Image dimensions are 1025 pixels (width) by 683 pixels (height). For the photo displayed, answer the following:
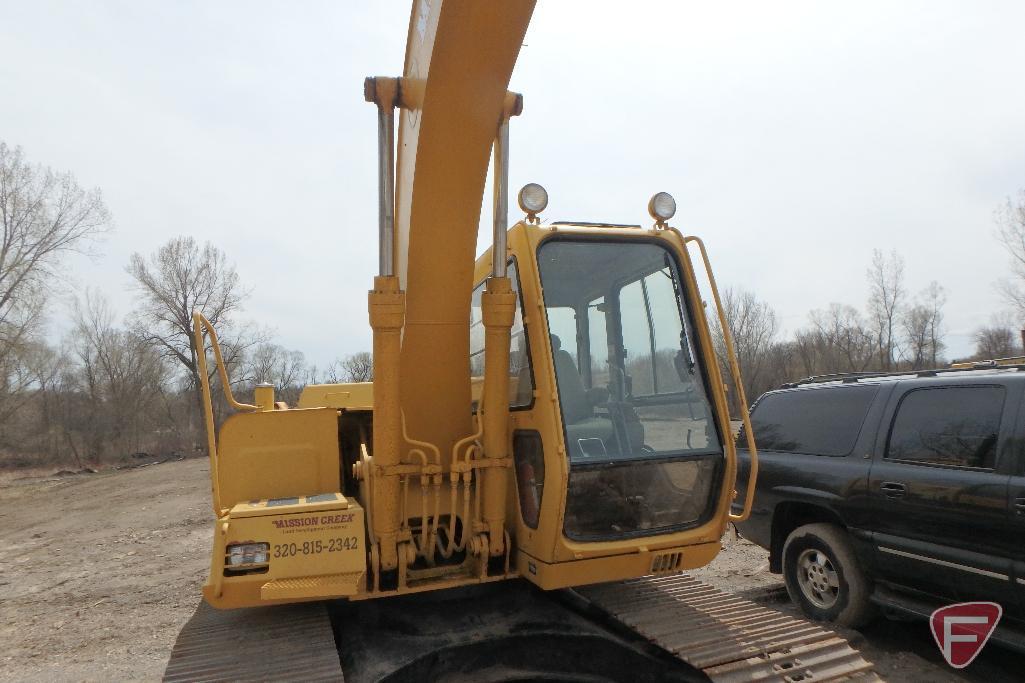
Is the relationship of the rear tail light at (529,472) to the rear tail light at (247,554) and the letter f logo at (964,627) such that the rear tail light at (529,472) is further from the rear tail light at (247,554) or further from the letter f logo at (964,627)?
the letter f logo at (964,627)

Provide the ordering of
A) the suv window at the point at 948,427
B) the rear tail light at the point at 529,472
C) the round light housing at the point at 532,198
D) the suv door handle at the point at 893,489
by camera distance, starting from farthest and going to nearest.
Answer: the suv door handle at the point at 893,489, the suv window at the point at 948,427, the round light housing at the point at 532,198, the rear tail light at the point at 529,472

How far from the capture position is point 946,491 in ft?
14.6

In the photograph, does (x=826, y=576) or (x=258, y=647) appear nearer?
(x=258, y=647)


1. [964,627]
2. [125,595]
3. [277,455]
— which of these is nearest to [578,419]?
[277,455]

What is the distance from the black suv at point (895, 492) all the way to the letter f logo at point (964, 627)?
0.21ft

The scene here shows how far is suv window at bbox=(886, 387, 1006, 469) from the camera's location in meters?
4.39

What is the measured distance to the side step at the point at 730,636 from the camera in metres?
2.98

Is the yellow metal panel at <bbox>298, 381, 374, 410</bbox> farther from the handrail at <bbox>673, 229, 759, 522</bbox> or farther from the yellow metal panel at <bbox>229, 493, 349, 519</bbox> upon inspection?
the handrail at <bbox>673, 229, 759, 522</bbox>

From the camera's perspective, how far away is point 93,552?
34.2 feet

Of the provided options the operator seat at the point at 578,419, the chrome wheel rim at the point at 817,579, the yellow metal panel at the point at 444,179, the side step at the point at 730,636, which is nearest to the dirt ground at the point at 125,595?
the chrome wheel rim at the point at 817,579

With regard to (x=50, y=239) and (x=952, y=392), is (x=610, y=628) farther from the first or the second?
(x=50, y=239)

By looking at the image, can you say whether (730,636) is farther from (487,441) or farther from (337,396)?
(337,396)

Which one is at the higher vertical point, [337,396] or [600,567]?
[337,396]

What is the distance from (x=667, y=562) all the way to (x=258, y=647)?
2.04 metres
